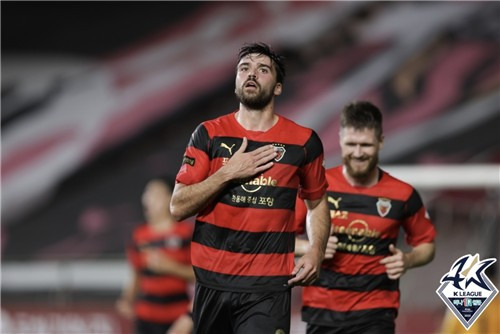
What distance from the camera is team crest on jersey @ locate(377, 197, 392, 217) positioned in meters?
4.52

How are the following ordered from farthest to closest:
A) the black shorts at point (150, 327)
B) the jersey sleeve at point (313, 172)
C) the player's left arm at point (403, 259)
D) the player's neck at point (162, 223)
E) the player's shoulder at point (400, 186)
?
1. the player's neck at point (162, 223)
2. the black shorts at point (150, 327)
3. the player's shoulder at point (400, 186)
4. the player's left arm at point (403, 259)
5. the jersey sleeve at point (313, 172)

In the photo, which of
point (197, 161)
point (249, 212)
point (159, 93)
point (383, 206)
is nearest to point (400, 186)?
point (383, 206)

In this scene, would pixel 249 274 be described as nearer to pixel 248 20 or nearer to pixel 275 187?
pixel 275 187

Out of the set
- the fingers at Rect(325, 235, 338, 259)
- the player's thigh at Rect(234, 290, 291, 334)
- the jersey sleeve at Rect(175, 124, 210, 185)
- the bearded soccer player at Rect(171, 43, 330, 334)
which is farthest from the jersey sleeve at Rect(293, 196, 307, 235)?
the jersey sleeve at Rect(175, 124, 210, 185)

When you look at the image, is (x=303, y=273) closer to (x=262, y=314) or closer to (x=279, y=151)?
(x=262, y=314)

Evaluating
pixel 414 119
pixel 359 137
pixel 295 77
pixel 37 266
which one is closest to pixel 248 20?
pixel 295 77

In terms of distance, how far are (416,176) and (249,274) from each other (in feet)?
17.8

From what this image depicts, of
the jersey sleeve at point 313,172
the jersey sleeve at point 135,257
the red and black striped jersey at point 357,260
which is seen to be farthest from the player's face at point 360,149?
the jersey sleeve at point 135,257

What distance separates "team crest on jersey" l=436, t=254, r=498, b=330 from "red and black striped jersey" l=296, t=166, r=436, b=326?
1.69 feet

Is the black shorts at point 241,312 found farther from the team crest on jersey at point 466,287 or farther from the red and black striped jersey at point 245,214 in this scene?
the team crest on jersey at point 466,287

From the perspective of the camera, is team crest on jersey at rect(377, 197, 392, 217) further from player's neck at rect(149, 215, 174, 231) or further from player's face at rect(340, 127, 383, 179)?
player's neck at rect(149, 215, 174, 231)

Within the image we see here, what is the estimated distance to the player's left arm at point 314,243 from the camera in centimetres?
366

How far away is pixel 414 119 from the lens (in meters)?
12.1

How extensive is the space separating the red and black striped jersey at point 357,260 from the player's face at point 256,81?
35.6 inches
